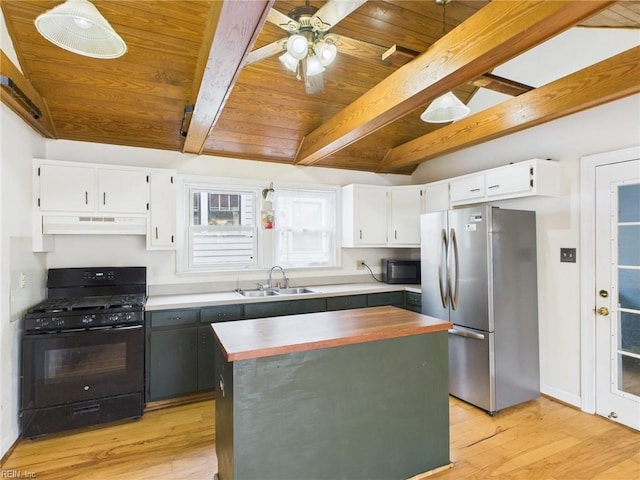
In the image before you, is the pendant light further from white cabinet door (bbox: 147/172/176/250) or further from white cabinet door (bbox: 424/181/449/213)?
white cabinet door (bbox: 147/172/176/250)

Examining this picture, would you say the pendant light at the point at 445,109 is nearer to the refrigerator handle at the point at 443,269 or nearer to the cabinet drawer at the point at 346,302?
the refrigerator handle at the point at 443,269

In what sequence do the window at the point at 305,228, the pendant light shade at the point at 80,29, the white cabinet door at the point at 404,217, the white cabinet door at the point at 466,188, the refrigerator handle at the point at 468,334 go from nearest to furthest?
1. the pendant light shade at the point at 80,29
2. the refrigerator handle at the point at 468,334
3. the white cabinet door at the point at 466,188
4. the window at the point at 305,228
5. the white cabinet door at the point at 404,217

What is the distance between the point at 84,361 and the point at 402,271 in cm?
337

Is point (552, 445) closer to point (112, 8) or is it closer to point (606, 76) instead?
point (606, 76)

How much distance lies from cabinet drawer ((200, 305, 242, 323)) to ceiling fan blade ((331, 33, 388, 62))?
2.34 meters

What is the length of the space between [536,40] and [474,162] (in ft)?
7.84

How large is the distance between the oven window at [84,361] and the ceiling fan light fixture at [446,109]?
2.97m

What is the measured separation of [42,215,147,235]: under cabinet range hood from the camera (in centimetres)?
285

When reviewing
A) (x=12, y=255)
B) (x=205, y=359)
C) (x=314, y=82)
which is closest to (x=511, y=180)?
(x=314, y=82)

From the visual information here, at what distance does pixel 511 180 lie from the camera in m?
3.17

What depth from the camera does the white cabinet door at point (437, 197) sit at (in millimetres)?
3959

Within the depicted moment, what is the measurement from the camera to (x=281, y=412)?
1.79 meters

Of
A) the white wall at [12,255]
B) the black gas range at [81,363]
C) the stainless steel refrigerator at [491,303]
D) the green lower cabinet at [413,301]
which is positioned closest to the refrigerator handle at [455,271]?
the stainless steel refrigerator at [491,303]

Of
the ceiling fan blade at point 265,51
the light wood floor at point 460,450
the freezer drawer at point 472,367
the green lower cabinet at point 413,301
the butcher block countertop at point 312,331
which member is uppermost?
the ceiling fan blade at point 265,51
